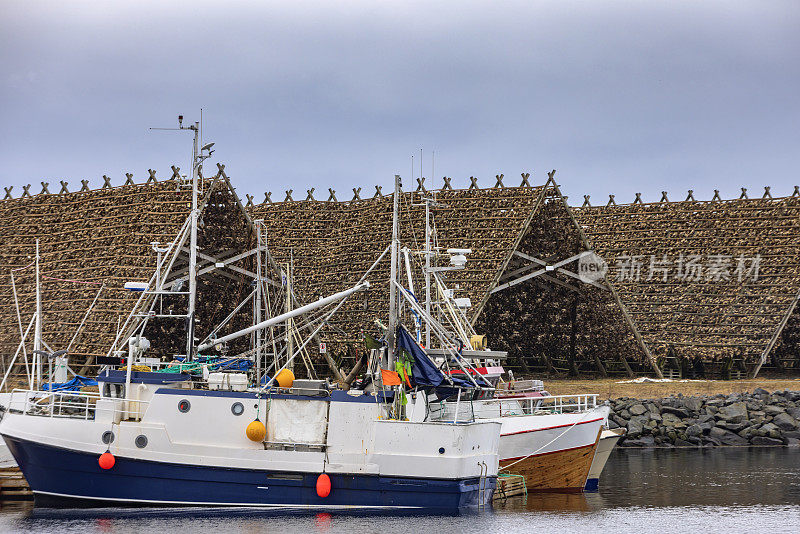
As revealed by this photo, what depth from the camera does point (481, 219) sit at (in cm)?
4612

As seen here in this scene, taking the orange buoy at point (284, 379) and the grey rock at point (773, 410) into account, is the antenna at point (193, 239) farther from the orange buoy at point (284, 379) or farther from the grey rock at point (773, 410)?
the grey rock at point (773, 410)

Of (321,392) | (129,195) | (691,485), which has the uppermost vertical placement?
(129,195)

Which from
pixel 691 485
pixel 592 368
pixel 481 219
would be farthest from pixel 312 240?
pixel 691 485

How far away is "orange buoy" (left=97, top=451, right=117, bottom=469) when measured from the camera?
24.6 m

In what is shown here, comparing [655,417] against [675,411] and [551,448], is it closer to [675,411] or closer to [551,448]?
[675,411]

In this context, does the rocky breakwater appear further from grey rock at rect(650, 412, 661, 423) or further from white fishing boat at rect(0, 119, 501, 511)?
white fishing boat at rect(0, 119, 501, 511)

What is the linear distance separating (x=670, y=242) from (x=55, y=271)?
26.1 meters

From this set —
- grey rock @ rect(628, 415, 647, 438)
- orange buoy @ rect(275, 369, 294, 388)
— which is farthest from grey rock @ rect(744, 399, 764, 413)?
orange buoy @ rect(275, 369, 294, 388)

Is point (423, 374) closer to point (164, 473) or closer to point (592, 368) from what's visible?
point (164, 473)

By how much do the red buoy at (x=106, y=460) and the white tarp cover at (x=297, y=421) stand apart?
11.0 ft

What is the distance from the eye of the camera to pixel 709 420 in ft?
142

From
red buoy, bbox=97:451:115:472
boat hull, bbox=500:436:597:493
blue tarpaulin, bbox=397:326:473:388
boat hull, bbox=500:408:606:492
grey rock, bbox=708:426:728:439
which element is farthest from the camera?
grey rock, bbox=708:426:728:439

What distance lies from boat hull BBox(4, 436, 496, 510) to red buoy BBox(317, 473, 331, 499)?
6.3 inches

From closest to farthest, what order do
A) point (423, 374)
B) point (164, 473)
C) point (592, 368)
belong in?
point (164, 473), point (423, 374), point (592, 368)
